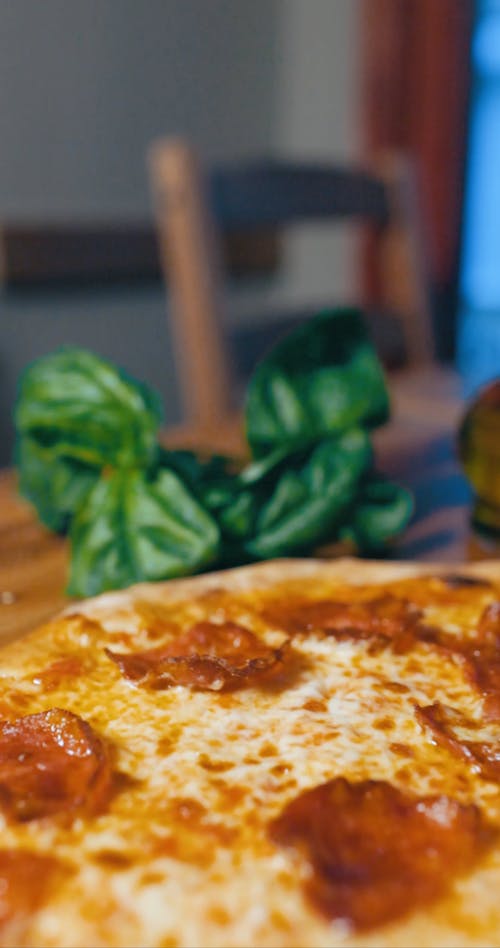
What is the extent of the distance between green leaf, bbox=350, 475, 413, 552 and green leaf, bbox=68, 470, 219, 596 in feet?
0.48

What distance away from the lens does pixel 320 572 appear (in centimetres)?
75

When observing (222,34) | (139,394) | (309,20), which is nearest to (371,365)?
(139,394)

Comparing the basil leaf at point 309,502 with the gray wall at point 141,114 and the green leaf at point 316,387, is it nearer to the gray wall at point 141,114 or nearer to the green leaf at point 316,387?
the green leaf at point 316,387

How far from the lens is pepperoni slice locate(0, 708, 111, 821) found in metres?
0.44

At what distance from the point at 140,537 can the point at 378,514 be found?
0.21 m

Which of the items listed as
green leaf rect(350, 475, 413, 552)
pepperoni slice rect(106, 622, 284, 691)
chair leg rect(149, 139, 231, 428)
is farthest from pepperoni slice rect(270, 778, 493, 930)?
chair leg rect(149, 139, 231, 428)

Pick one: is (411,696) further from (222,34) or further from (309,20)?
(309,20)

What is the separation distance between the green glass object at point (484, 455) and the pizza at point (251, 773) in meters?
0.18

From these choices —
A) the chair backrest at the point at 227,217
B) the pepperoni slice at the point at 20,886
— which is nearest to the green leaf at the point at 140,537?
the pepperoni slice at the point at 20,886

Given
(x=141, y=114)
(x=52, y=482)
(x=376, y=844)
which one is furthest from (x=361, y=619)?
(x=141, y=114)

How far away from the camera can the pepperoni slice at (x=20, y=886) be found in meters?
0.37

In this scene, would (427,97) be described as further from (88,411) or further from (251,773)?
(251,773)

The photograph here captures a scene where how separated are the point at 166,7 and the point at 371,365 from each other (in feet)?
7.23

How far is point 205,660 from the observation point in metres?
0.55
